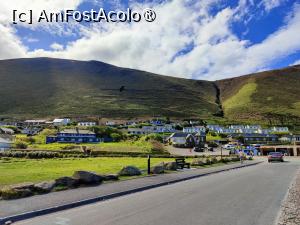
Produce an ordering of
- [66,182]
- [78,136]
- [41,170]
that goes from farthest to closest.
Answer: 1. [78,136]
2. [41,170]
3. [66,182]

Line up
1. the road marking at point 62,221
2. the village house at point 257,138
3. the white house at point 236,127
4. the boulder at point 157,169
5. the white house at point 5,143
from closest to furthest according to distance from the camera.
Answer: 1. the road marking at point 62,221
2. the boulder at point 157,169
3. the white house at point 5,143
4. the village house at point 257,138
5. the white house at point 236,127

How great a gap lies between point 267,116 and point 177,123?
4273 cm

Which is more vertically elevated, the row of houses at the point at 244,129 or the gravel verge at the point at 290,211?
the row of houses at the point at 244,129

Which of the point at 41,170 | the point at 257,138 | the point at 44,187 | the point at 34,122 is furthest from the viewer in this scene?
the point at 34,122

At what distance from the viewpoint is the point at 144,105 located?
19050cm

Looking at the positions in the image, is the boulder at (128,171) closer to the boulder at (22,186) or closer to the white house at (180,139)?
the boulder at (22,186)

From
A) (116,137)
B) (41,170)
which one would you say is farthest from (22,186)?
(116,137)

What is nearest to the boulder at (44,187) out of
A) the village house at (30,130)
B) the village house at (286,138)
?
the village house at (30,130)

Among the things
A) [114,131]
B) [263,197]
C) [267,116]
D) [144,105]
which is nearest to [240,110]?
[267,116]

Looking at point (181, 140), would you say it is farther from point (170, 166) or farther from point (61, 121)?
point (170, 166)

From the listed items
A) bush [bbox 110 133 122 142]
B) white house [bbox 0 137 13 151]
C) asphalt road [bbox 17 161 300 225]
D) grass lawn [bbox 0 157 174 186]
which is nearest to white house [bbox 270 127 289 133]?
bush [bbox 110 133 122 142]

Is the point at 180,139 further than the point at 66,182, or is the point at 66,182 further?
the point at 180,139

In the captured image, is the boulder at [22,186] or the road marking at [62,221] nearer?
the road marking at [62,221]

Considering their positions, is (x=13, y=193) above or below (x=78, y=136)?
below
